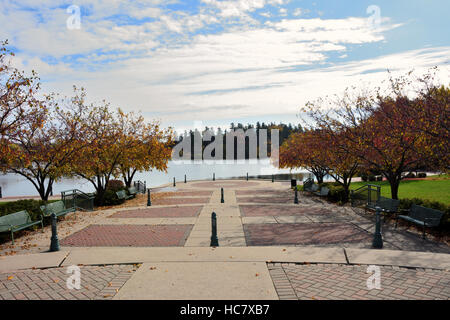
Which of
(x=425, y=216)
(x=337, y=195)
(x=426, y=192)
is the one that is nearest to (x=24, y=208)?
(x=425, y=216)

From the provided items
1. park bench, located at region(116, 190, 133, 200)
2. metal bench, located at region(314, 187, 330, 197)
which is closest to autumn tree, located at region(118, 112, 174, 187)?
park bench, located at region(116, 190, 133, 200)

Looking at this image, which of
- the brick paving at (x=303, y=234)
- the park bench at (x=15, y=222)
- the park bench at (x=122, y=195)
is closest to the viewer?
the brick paving at (x=303, y=234)

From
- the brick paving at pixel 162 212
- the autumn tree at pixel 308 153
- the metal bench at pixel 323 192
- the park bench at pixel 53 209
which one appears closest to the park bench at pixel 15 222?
the park bench at pixel 53 209

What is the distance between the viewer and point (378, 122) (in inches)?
559

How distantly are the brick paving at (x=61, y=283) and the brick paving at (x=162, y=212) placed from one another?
7132 millimetres

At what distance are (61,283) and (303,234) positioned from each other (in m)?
→ 7.28

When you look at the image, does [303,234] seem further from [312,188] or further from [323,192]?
[312,188]

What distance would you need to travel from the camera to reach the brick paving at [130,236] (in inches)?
389

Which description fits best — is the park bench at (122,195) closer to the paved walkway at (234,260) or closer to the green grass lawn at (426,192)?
the paved walkway at (234,260)

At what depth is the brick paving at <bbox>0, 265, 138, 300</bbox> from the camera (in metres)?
5.97
